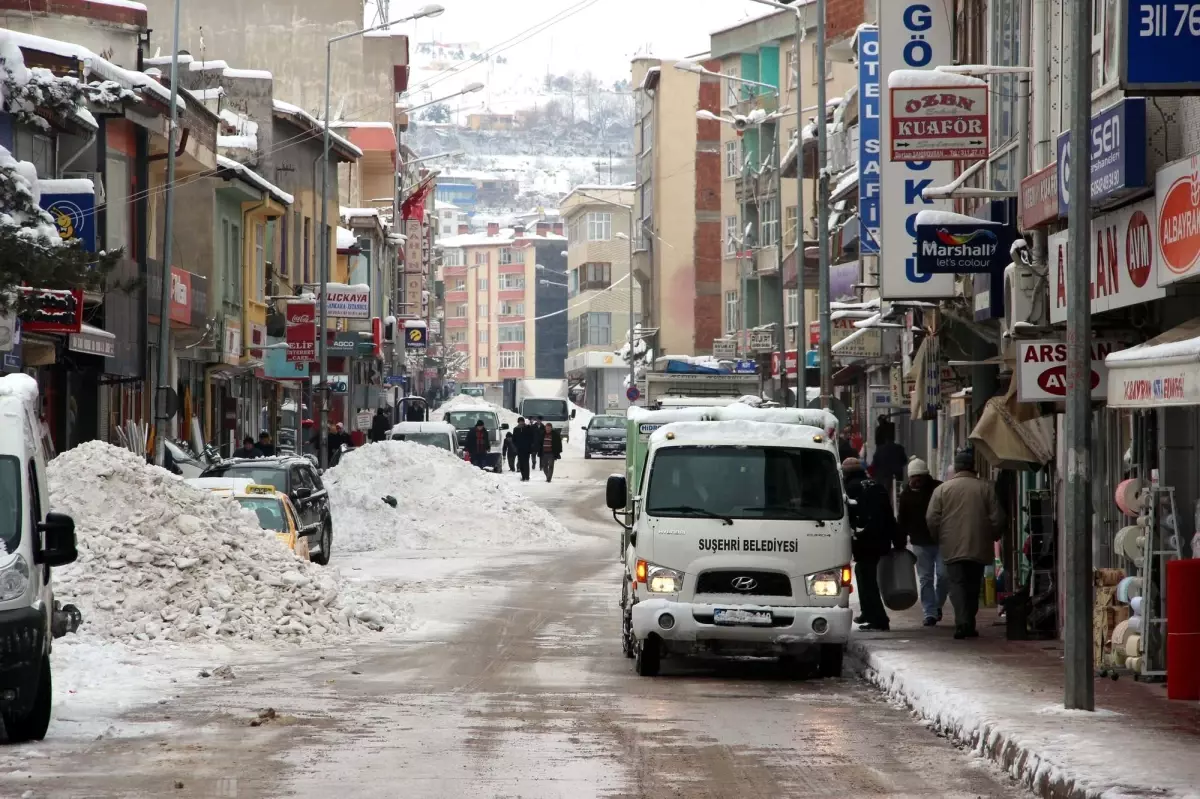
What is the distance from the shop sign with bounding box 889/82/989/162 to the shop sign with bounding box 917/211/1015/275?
707mm

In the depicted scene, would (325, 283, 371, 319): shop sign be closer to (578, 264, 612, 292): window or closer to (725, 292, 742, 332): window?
(725, 292, 742, 332): window

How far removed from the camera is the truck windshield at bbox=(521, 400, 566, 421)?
3378 inches

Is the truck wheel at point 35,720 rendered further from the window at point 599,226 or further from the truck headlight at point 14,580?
the window at point 599,226

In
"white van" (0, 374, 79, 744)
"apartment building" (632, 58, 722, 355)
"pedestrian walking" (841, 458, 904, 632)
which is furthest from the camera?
"apartment building" (632, 58, 722, 355)

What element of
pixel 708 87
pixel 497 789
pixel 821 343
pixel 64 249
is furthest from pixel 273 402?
pixel 497 789

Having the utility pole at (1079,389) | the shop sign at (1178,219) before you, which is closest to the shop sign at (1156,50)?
the utility pole at (1079,389)

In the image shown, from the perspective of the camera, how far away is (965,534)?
1948 centimetres

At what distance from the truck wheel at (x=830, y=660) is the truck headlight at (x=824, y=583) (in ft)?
1.60

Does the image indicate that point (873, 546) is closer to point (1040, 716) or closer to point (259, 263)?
point (1040, 716)

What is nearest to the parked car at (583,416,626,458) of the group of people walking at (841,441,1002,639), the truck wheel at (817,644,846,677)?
the group of people walking at (841,441,1002,639)

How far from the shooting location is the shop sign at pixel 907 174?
25.6 metres

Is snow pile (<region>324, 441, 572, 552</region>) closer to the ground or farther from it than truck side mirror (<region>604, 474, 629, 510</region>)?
closer to the ground

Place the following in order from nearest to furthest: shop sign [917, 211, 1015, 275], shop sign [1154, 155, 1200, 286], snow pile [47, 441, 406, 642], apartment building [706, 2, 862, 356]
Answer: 1. shop sign [1154, 155, 1200, 286]
2. snow pile [47, 441, 406, 642]
3. shop sign [917, 211, 1015, 275]
4. apartment building [706, 2, 862, 356]

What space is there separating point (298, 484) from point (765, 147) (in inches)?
2139
